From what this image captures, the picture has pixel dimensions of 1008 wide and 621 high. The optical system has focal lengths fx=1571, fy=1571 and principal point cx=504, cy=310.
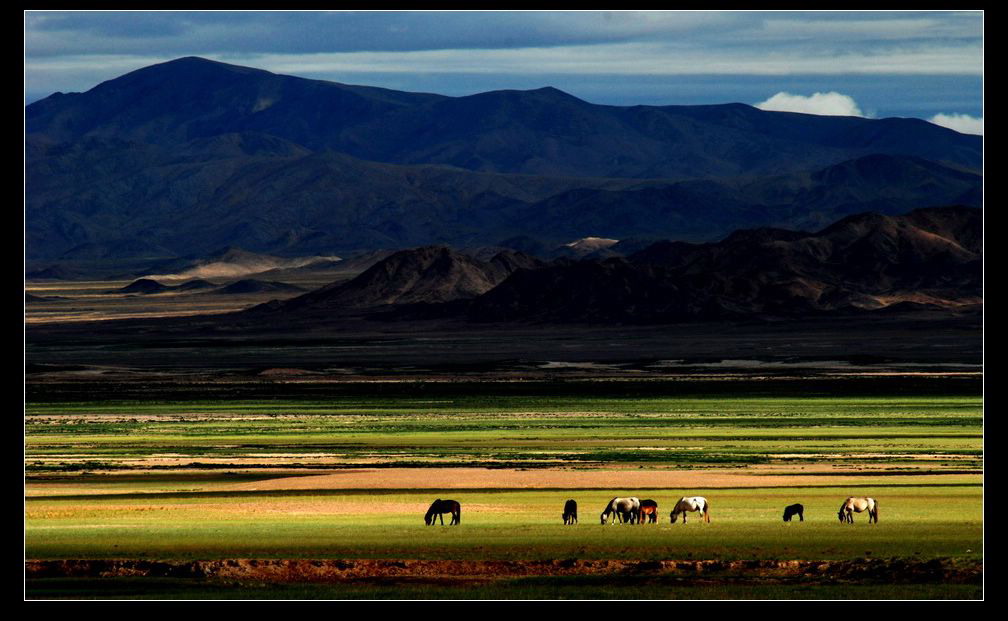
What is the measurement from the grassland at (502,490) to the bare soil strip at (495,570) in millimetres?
156

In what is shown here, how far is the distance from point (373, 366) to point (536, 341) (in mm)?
34840

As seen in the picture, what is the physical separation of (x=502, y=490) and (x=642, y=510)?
793 centimetres

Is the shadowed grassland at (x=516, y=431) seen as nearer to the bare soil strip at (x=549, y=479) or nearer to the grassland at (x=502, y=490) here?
the grassland at (x=502, y=490)

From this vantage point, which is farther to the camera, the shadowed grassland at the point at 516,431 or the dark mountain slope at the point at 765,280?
the dark mountain slope at the point at 765,280

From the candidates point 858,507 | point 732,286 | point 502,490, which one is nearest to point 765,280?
point 732,286

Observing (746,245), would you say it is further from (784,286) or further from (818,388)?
(818,388)

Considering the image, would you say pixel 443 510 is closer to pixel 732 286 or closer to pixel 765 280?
pixel 732 286

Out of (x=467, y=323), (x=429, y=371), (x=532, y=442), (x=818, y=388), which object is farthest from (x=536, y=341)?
(x=532, y=442)

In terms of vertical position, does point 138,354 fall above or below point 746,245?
below

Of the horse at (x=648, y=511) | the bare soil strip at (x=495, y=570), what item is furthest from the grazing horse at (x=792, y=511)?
the bare soil strip at (x=495, y=570)

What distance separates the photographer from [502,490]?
4053 cm

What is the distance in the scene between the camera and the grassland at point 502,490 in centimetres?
2780
